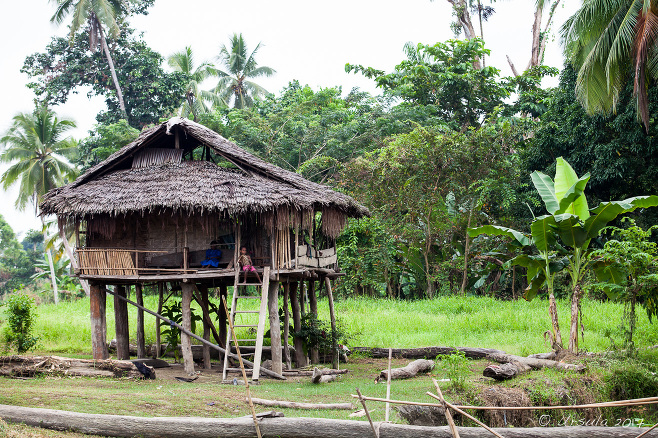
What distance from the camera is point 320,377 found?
11.9 metres

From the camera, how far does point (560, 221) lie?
467 inches

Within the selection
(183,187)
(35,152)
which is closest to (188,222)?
(183,187)

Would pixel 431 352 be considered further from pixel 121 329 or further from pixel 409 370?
pixel 121 329

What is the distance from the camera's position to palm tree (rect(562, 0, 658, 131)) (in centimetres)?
1482

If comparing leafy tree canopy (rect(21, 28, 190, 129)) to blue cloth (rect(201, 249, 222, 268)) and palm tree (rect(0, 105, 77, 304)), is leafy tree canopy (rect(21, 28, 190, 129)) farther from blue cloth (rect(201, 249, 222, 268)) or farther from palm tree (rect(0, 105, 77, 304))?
blue cloth (rect(201, 249, 222, 268))

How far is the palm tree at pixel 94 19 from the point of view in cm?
2689

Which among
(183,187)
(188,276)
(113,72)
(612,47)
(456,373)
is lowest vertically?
(456,373)

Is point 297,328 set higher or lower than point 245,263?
lower

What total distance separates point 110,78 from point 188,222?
17878 mm

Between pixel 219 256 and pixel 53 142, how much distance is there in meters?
17.3

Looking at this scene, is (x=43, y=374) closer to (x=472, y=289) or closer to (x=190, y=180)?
(x=190, y=180)

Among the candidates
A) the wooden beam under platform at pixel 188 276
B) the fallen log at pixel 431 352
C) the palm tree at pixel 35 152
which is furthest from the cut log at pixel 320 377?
the palm tree at pixel 35 152

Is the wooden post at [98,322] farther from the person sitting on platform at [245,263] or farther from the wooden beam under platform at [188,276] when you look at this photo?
the person sitting on platform at [245,263]

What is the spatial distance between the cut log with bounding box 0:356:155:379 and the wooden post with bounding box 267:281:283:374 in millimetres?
2570
